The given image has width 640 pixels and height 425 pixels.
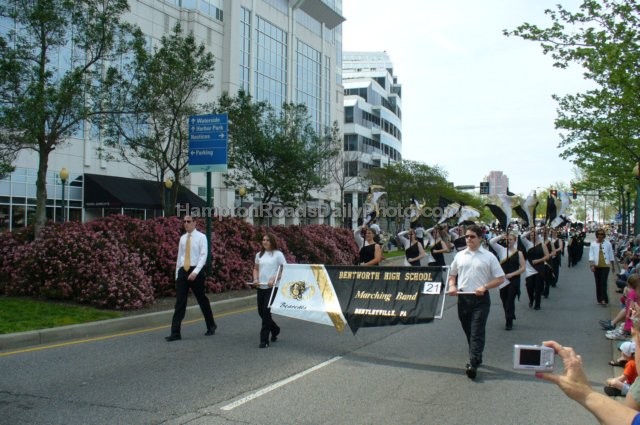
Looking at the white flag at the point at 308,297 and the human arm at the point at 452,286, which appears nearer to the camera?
the human arm at the point at 452,286

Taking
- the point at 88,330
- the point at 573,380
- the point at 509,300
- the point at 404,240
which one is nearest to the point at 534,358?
the point at 573,380

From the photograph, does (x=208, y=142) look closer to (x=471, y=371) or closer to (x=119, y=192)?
(x=471, y=371)

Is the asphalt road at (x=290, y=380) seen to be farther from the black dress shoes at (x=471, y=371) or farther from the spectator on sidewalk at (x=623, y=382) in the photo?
the spectator on sidewalk at (x=623, y=382)

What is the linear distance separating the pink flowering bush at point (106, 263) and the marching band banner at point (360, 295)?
14.7 feet

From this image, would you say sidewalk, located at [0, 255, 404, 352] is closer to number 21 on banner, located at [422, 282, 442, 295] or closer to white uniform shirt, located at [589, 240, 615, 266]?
number 21 on banner, located at [422, 282, 442, 295]

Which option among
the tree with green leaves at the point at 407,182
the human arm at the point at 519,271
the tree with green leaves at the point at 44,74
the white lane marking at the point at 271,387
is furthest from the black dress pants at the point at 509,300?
the tree with green leaves at the point at 407,182

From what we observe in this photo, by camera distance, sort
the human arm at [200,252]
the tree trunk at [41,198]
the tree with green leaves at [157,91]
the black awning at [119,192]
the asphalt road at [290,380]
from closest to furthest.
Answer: the asphalt road at [290,380] < the human arm at [200,252] < the tree trunk at [41,198] < the tree with green leaves at [157,91] < the black awning at [119,192]

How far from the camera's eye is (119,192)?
101 ft

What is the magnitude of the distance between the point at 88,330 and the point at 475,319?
6376 millimetres

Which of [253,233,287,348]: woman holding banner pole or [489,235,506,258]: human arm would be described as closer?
[253,233,287,348]: woman holding banner pole

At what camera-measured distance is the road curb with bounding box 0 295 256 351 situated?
866 cm

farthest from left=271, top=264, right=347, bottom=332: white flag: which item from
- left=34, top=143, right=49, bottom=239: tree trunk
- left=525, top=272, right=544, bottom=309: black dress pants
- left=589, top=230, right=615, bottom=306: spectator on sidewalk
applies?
left=589, top=230, right=615, bottom=306: spectator on sidewalk

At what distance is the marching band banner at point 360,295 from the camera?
770 centimetres

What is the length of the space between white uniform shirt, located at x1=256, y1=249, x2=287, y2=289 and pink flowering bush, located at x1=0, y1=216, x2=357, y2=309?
3.98 metres
